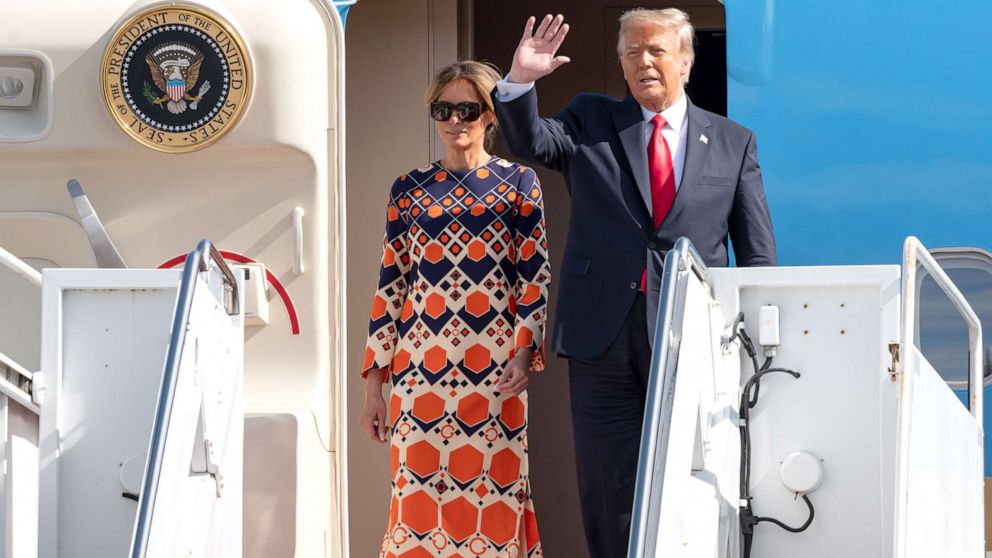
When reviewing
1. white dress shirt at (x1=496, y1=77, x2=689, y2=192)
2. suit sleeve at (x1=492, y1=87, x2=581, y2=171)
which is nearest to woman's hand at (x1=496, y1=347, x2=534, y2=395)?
suit sleeve at (x1=492, y1=87, x2=581, y2=171)

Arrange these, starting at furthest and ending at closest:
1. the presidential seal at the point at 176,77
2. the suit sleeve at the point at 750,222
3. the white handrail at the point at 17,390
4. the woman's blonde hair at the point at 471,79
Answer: the presidential seal at the point at 176,77 < the woman's blonde hair at the point at 471,79 < the suit sleeve at the point at 750,222 < the white handrail at the point at 17,390

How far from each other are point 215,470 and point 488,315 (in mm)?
992

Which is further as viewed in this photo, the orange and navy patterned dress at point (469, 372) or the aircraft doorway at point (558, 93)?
the aircraft doorway at point (558, 93)

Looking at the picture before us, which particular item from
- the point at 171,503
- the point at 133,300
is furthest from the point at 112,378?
the point at 171,503

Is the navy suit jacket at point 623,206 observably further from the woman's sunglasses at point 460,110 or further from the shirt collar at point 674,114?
A: the woman's sunglasses at point 460,110

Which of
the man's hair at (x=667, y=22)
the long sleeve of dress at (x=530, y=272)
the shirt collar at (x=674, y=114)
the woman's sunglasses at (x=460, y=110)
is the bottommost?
the long sleeve of dress at (x=530, y=272)

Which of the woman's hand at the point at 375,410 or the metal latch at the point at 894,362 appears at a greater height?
Answer: the metal latch at the point at 894,362

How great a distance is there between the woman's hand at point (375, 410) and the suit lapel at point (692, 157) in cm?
97

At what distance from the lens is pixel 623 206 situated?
3.71 m

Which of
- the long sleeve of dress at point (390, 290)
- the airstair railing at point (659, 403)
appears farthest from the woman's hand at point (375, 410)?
the airstair railing at point (659, 403)

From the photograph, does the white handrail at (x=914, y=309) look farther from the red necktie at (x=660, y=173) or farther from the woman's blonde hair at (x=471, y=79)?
the woman's blonde hair at (x=471, y=79)

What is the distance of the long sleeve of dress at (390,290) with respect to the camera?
4.12 metres

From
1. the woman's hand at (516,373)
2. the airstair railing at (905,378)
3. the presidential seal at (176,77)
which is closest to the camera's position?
the airstair railing at (905,378)

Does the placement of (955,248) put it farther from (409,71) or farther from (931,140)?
(409,71)
